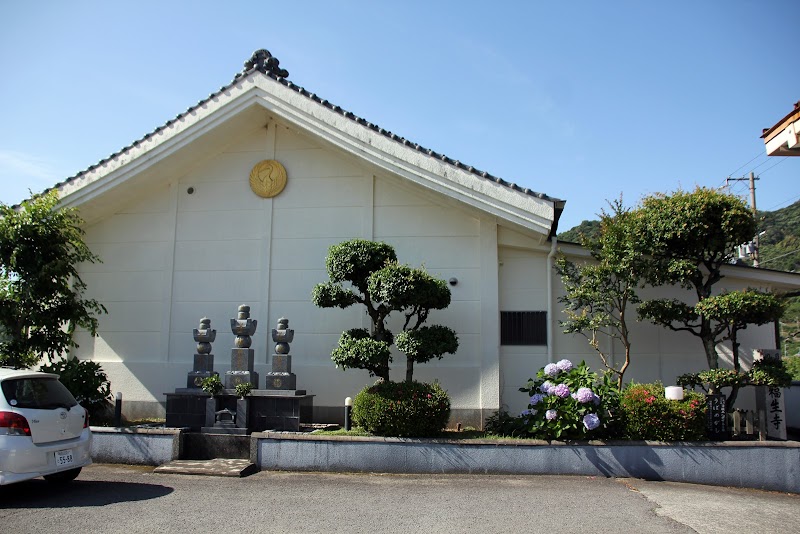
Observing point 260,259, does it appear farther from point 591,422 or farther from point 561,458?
point 591,422

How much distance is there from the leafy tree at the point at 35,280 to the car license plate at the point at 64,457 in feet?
12.0

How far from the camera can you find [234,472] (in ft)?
29.7

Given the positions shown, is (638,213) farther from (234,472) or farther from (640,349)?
(234,472)

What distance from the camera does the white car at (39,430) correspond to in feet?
23.3

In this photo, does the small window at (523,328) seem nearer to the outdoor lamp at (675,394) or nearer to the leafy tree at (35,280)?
the outdoor lamp at (675,394)

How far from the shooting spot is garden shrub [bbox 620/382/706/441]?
9.16m

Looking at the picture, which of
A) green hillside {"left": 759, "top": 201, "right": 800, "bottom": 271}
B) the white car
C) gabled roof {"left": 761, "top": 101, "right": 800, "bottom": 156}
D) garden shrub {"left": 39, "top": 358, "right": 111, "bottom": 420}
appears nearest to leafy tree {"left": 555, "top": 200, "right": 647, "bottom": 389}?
gabled roof {"left": 761, "top": 101, "right": 800, "bottom": 156}

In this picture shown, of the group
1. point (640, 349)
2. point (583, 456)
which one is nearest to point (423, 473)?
point (583, 456)

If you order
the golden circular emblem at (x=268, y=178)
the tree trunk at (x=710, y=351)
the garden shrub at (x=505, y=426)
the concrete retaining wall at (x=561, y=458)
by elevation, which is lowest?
the concrete retaining wall at (x=561, y=458)

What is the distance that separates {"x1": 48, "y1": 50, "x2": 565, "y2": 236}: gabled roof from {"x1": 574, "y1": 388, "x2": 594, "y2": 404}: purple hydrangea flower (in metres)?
2.97

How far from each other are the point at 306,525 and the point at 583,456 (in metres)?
4.37

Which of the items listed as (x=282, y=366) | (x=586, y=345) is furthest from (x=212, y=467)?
(x=586, y=345)

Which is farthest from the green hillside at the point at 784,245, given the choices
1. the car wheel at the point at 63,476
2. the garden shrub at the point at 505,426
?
the car wheel at the point at 63,476

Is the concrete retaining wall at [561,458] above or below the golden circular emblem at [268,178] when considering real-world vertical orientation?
below
